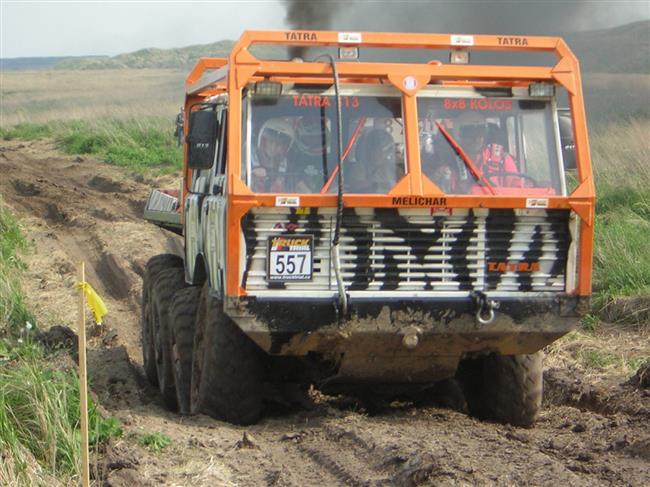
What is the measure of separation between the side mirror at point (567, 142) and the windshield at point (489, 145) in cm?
5

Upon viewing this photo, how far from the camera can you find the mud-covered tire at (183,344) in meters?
8.07

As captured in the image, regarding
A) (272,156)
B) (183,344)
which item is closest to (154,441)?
(183,344)

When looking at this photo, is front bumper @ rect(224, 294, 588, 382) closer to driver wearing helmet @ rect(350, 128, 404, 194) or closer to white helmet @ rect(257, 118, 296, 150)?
driver wearing helmet @ rect(350, 128, 404, 194)

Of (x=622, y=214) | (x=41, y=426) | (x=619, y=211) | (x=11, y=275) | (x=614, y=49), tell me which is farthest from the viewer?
(x=614, y=49)

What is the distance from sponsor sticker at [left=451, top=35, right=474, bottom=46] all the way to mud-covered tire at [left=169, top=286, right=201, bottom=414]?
2.69 metres

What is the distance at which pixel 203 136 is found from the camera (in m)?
7.35

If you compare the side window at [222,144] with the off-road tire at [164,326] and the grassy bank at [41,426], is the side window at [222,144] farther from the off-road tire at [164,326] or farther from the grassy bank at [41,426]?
the grassy bank at [41,426]

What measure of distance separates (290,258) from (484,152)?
4.66 ft

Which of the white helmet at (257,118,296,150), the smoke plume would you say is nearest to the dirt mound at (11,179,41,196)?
the smoke plume

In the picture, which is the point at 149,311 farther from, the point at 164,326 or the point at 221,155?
the point at 221,155

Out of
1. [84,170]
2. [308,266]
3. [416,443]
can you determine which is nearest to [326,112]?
[308,266]

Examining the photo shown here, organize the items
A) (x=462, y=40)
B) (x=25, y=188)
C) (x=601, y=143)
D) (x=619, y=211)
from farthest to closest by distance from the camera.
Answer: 1. (x=25, y=188)
2. (x=601, y=143)
3. (x=619, y=211)
4. (x=462, y=40)

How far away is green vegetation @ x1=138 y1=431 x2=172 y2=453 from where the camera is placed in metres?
6.39

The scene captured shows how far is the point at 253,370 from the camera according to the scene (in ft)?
24.1
